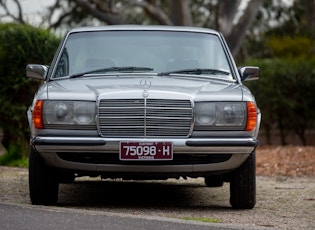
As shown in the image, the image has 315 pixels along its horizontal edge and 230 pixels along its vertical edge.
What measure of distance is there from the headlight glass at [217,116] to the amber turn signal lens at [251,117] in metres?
0.07

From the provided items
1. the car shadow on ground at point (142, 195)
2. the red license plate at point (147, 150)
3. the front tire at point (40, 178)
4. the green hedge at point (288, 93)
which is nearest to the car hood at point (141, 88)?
the red license plate at point (147, 150)

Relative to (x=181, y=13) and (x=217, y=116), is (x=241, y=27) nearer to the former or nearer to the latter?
(x=181, y=13)

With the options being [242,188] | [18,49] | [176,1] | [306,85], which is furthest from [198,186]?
[176,1]

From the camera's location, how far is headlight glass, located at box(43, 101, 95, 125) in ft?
23.5

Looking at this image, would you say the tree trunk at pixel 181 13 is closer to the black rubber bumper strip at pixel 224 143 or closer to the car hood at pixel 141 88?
the car hood at pixel 141 88

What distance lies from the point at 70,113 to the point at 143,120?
0.60 m

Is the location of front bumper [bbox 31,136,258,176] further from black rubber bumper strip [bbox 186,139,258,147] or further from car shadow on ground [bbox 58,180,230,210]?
car shadow on ground [bbox 58,180,230,210]

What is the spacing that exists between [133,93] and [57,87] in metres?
0.72

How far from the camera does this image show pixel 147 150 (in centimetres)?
707

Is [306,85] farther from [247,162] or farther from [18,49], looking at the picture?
[247,162]

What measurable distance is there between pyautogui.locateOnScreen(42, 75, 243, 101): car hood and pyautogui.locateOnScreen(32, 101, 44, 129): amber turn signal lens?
111mm

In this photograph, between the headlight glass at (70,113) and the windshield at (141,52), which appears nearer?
the headlight glass at (70,113)

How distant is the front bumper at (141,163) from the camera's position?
23.2 ft

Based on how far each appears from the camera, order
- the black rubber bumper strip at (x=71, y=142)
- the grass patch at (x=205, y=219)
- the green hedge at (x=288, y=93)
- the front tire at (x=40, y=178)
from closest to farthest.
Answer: the grass patch at (x=205, y=219), the black rubber bumper strip at (x=71, y=142), the front tire at (x=40, y=178), the green hedge at (x=288, y=93)
